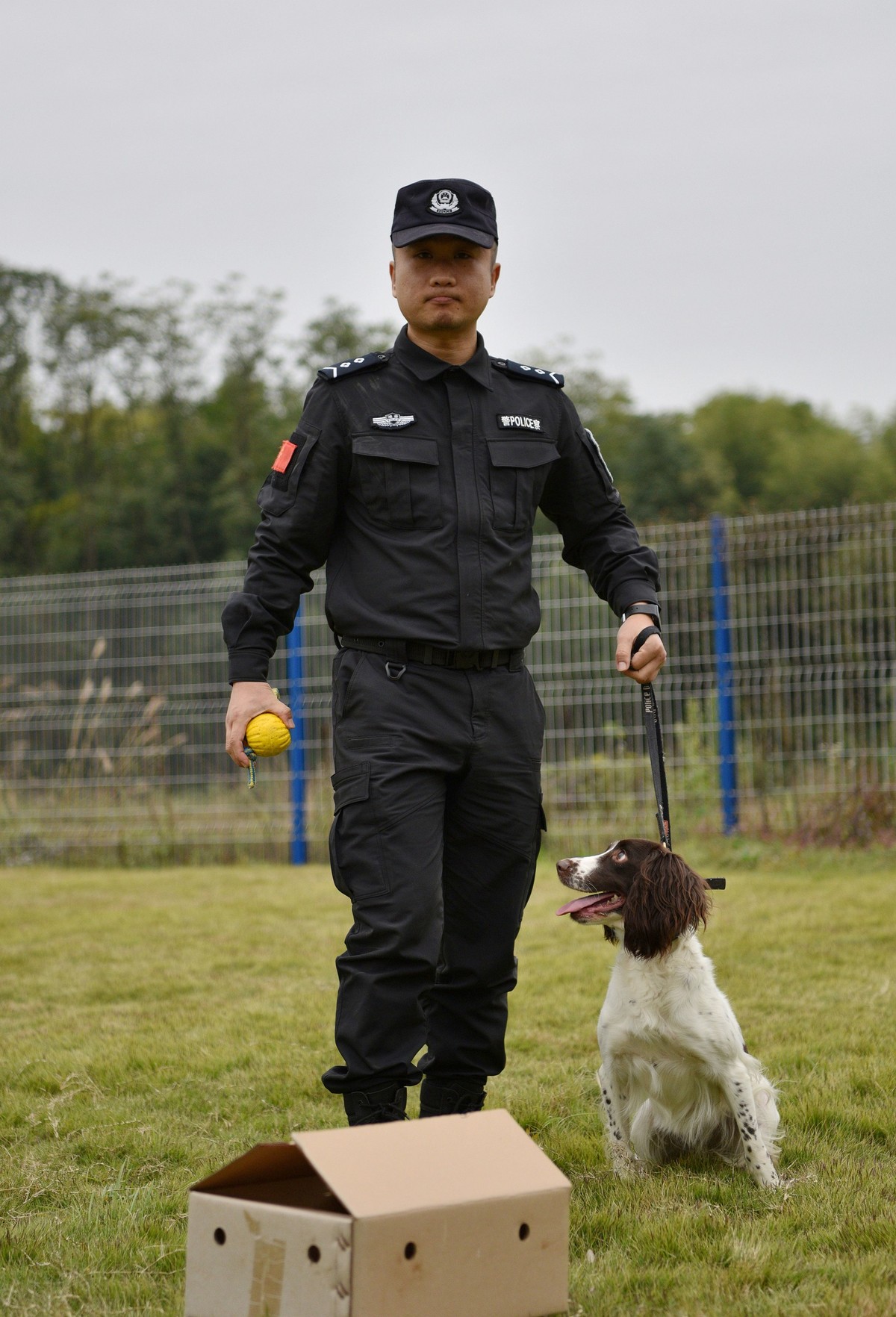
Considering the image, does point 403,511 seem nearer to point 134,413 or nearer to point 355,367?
point 355,367

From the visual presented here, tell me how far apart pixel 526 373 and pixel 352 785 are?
1.14 meters

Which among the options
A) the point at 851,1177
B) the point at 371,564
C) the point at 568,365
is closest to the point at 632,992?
the point at 851,1177

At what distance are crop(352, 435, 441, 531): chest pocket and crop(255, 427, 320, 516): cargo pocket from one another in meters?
0.11

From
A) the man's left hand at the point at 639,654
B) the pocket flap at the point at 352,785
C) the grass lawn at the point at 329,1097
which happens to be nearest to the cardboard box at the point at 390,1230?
the grass lawn at the point at 329,1097

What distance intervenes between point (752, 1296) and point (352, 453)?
1.88 meters

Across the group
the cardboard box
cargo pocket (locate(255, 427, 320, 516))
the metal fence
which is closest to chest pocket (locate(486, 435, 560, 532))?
cargo pocket (locate(255, 427, 320, 516))

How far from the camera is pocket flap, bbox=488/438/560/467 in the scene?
3.07 m

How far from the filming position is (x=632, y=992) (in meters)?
3.41

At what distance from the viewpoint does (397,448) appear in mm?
2965

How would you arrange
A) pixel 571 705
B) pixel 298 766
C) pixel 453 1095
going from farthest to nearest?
pixel 298 766 → pixel 571 705 → pixel 453 1095

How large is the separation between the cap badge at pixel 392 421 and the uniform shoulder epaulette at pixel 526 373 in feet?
1.16

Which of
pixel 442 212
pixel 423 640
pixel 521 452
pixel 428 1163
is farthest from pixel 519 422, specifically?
pixel 428 1163

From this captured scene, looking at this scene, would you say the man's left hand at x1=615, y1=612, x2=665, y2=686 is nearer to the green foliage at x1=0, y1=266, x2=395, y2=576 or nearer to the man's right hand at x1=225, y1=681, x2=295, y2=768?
the man's right hand at x1=225, y1=681, x2=295, y2=768

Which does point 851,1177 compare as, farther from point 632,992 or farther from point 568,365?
point 568,365
